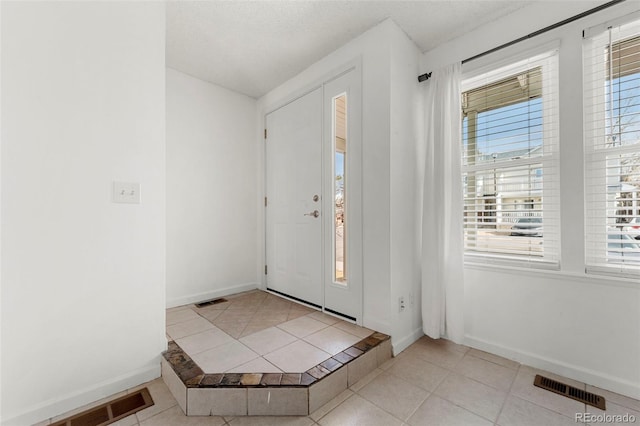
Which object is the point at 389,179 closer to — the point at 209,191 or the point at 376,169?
the point at 376,169

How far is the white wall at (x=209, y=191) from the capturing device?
2.75m

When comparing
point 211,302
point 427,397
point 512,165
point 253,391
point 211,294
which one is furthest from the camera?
point 211,294

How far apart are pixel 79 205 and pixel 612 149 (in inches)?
121

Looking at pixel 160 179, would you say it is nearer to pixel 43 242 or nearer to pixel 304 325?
pixel 43 242

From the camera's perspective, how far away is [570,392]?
1593 millimetres

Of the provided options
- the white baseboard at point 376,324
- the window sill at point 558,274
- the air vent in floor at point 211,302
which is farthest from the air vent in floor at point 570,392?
the air vent in floor at point 211,302

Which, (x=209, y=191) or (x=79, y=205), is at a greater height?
(x=209, y=191)

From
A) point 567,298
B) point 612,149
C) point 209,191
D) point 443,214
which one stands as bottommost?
point 567,298

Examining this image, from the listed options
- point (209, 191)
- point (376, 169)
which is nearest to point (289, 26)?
point (376, 169)

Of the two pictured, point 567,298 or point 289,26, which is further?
point 289,26

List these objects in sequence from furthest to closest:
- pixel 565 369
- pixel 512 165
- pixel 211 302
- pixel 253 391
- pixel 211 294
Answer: pixel 211 294, pixel 211 302, pixel 512 165, pixel 565 369, pixel 253 391

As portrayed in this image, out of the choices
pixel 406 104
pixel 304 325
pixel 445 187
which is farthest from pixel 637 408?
pixel 406 104

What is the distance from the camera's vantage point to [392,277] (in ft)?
6.69

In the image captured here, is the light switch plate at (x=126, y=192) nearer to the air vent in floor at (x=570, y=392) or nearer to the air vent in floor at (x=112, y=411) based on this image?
the air vent in floor at (x=112, y=411)
